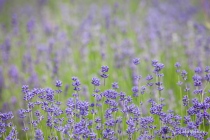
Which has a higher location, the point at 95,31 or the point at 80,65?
the point at 95,31

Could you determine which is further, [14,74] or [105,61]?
[105,61]

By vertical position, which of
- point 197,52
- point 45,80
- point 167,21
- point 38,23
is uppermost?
point 38,23

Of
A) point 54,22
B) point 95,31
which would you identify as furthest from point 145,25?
point 54,22

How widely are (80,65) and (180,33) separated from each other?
1895mm

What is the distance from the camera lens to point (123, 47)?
16.5ft

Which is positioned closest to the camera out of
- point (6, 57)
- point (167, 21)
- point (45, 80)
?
point (45, 80)

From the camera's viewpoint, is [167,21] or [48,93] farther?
[167,21]

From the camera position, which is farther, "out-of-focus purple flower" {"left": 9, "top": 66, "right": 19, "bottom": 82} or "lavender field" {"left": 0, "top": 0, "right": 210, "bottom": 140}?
"out-of-focus purple flower" {"left": 9, "top": 66, "right": 19, "bottom": 82}

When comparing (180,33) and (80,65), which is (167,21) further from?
(80,65)

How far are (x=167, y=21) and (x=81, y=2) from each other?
8.61 feet

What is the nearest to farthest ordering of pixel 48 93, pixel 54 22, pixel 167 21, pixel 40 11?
pixel 48 93 < pixel 167 21 < pixel 54 22 < pixel 40 11

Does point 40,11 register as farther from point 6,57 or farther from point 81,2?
point 6,57

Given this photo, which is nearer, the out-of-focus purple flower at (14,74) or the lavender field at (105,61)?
the lavender field at (105,61)

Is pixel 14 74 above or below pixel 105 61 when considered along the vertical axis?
below
